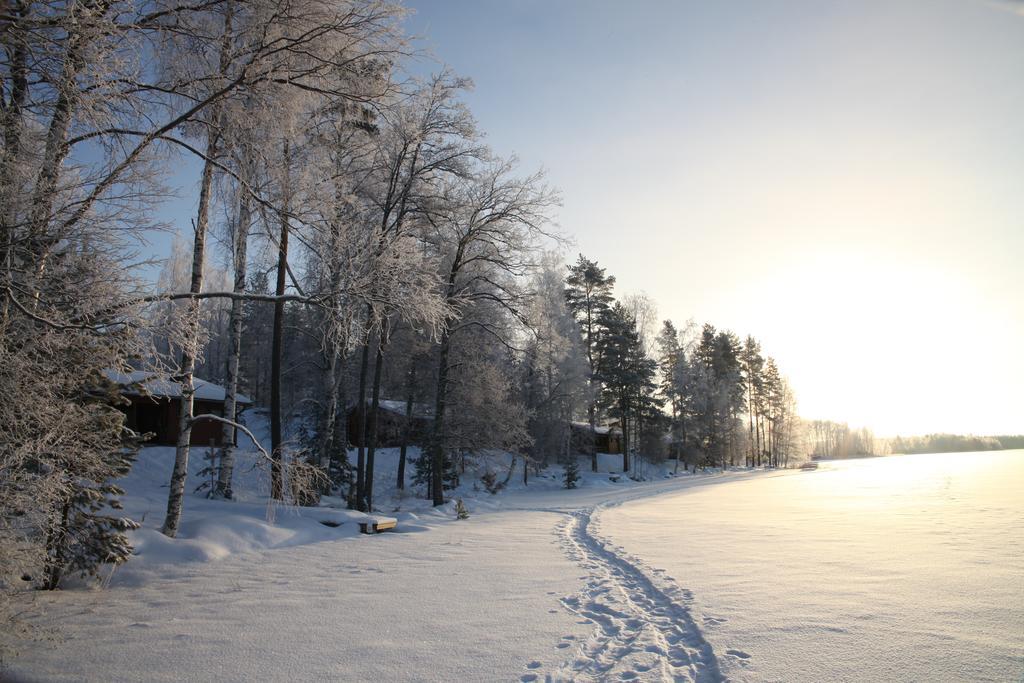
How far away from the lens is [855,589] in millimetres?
6090

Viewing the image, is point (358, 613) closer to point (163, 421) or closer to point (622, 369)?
point (163, 421)

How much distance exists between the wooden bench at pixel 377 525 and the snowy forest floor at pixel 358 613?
576 millimetres

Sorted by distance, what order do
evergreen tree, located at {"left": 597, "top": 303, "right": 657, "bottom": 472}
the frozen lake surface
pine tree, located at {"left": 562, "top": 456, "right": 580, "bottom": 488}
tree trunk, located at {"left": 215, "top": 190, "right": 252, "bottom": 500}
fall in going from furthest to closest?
evergreen tree, located at {"left": 597, "top": 303, "right": 657, "bottom": 472} < pine tree, located at {"left": 562, "top": 456, "right": 580, "bottom": 488} < tree trunk, located at {"left": 215, "top": 190, "right": 252, "bottom": 500} < the frozen lake surface

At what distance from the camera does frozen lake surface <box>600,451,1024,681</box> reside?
13.4ft

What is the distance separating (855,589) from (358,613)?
221 inches

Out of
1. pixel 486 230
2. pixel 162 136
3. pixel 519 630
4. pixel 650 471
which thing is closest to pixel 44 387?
pixel 162 136

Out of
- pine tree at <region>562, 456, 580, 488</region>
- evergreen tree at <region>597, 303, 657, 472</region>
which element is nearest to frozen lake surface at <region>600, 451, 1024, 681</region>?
pine tree at <region>562, 456, 580, 488</region>

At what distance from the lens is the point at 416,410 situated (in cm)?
2617

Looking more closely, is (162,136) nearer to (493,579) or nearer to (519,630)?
(519,630)

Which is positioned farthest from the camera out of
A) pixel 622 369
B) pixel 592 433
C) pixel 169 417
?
pixel 622 369

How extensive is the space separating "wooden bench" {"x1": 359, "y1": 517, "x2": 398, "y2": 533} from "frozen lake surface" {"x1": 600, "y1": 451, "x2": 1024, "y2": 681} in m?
4.83

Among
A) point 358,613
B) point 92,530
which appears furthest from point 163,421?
point 358,613

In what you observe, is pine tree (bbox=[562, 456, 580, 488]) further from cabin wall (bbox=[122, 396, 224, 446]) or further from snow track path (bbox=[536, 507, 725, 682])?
snow track path (bbox=[536, 507, 725, 682])

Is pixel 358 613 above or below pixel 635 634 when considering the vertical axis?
below
